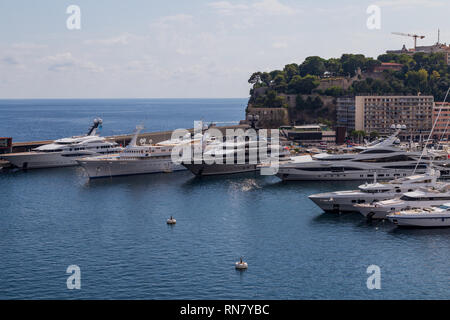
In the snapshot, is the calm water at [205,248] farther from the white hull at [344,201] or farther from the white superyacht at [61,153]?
the white superyacht at [61,153]

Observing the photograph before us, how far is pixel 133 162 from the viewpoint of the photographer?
275ft

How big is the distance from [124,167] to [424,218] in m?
46.0

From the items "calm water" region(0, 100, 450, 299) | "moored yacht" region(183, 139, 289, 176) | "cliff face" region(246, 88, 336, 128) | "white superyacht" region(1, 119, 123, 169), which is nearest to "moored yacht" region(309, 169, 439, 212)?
"calm water" region(0, 100, 450, 299)

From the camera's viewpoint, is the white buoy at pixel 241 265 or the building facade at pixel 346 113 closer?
the white buoy at pixel 241 265

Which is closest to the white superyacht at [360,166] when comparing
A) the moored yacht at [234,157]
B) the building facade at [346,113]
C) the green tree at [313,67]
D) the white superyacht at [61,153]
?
the moored yacht at [234,157]

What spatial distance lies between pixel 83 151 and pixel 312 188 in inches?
1600

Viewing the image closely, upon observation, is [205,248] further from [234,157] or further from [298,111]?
[298,111]

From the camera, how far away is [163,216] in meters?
57.3

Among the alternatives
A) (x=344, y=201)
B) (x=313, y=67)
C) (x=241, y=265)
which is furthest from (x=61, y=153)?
(x=313, y=67)

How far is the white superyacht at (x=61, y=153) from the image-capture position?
91125 millimetres

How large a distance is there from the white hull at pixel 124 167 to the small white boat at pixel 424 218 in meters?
42.8

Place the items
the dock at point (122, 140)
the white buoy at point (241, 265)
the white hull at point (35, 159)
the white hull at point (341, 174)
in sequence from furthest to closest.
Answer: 1. the dock at point (122, 140)
2. the white hull at point (35, 159)
3. the white hull at point (341, 174)
4. the white buoy at point (241, 265)
